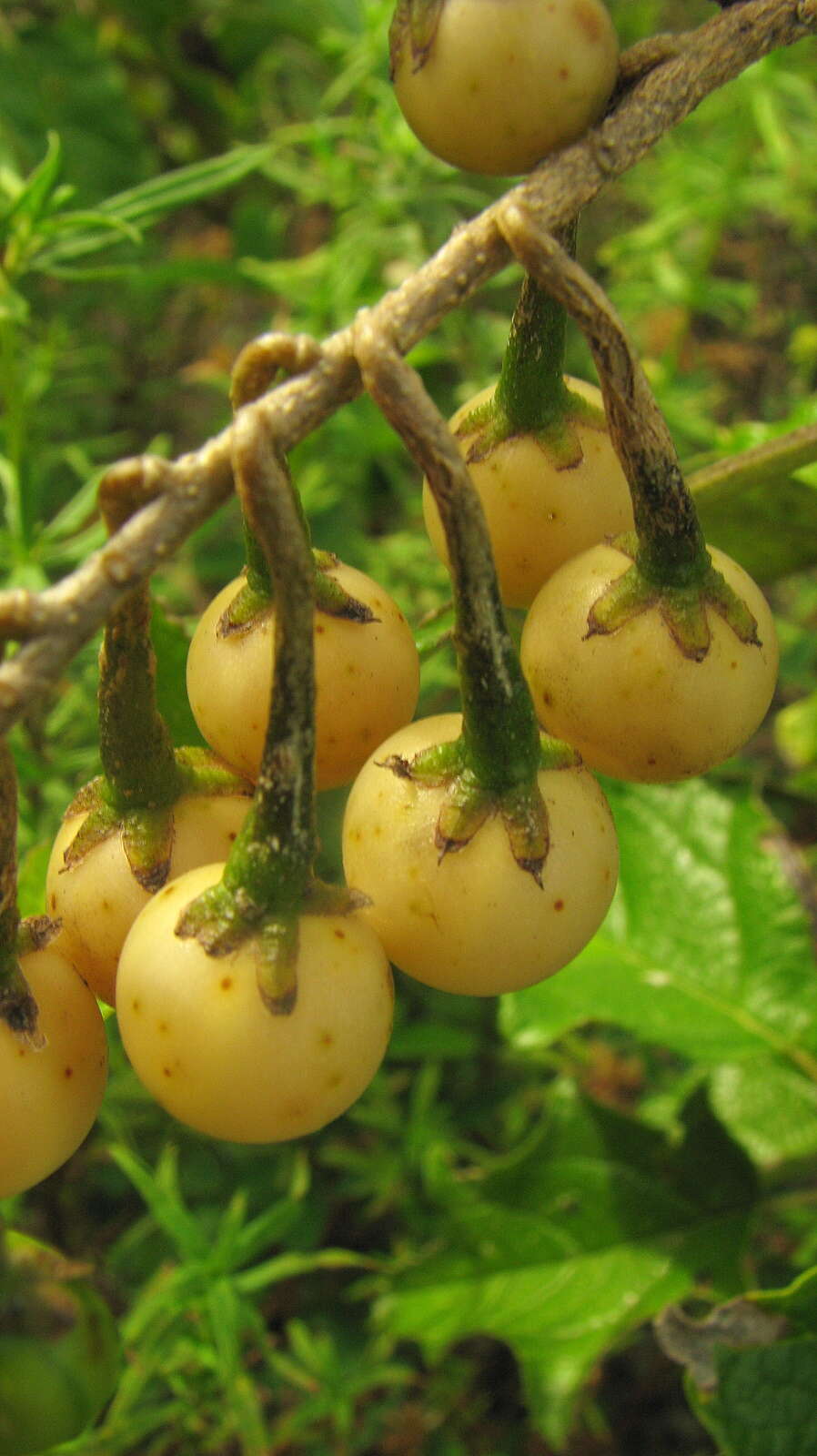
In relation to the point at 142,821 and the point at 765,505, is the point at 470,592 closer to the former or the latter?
the point at 142,821

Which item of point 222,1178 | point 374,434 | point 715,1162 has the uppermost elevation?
point 374,434

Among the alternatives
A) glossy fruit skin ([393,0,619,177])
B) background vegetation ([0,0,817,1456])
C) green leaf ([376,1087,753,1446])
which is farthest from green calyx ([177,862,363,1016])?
green leaf ([376,1087,753,1446])

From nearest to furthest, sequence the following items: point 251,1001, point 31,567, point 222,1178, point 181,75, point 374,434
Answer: point 251,1001 → point 31,567 → point 222,1178 → point 374,434 → point 181,75

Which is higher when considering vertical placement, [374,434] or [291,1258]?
[374,434]

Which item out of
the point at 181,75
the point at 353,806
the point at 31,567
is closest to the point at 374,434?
the point at 31,567

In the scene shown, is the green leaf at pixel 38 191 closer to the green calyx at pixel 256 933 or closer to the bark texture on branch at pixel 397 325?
the bark texture on branch at pixel 397 325

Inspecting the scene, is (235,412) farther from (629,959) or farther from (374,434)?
(374,434)
